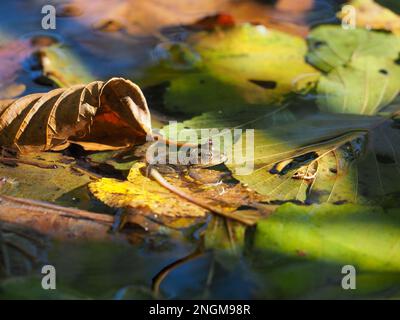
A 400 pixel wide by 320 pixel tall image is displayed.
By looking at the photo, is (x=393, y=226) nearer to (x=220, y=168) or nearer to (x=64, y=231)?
(x=220, y=168)

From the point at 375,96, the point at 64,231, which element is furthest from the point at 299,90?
the point at 64,231

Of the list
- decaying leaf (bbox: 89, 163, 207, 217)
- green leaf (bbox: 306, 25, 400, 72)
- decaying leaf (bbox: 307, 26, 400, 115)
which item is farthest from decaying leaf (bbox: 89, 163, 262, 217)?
green leaf (bbox: 306, 25, 400, 72)

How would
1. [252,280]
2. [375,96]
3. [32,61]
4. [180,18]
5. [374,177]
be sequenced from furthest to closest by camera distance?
[180,18]
[32,61]
[375,96]
[374,177]
[252,280]

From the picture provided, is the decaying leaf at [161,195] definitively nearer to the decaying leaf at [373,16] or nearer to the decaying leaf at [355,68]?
the decaying leaf at [355,68]

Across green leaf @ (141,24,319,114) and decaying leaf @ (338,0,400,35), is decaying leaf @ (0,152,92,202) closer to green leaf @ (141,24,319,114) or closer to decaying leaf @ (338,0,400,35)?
green leaf @ (141,24,319,114)

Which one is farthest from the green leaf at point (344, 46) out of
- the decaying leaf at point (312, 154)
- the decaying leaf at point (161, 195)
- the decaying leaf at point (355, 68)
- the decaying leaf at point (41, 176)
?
the decaying leaf at point (41, 176)

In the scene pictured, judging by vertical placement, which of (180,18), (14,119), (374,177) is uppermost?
(180,18)
